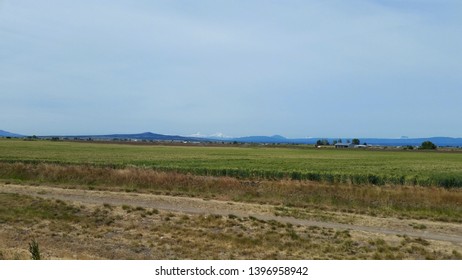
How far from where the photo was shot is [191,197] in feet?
66.5

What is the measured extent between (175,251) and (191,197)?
9.61m

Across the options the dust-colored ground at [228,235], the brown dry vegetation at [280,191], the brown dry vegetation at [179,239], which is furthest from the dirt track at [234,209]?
the brown dry vegetation at [280,191]

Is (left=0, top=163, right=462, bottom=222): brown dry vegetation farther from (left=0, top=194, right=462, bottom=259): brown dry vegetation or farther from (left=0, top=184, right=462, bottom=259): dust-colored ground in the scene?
(left=0, top=194, right=462, bottom=259): brown dry vegetation

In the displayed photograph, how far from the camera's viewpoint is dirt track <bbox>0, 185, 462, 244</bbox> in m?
13.4

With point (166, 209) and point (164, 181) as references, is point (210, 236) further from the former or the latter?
point (164, 181)

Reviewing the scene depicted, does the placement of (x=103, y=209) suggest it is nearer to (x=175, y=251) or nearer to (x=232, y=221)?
(x=232, y=221)

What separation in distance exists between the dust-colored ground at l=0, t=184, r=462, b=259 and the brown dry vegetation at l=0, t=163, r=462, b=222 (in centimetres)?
221

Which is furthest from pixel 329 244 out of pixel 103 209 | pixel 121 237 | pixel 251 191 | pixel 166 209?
pixel 251 191

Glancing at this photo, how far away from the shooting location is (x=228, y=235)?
1238 centimetres

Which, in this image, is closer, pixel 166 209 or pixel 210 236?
pixel 210 236

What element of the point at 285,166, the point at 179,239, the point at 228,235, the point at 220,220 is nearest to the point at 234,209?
the point at 220,220

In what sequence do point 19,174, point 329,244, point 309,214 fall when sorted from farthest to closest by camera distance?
point 19,174, point 309,214, point 329,244
